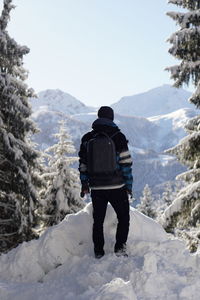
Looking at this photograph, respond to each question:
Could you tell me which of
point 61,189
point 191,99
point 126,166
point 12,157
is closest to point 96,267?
point 126,166

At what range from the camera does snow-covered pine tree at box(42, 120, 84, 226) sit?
741 inches

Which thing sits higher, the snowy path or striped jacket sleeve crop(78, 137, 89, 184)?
striped jacket sleeve crop(78, 137, 89, 184)

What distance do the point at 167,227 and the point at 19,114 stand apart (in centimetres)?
594

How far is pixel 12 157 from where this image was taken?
12.2 meters

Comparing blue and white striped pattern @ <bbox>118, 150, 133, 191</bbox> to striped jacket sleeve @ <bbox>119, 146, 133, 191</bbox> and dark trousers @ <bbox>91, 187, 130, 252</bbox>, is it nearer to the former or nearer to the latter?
striped jacket sleeve @ <bbox>119, 146, 133, 191</bbox>

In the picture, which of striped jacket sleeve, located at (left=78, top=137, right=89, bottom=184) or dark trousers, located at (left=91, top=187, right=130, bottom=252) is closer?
dark trousers, located at (left=91, top=187, right=130, bottom=252)

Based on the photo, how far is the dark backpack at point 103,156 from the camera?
6.25m

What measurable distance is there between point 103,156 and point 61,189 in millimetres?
13005

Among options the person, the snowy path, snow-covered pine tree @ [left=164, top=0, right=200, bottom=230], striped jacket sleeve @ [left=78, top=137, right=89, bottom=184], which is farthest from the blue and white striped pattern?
snow-covered pine tree @ [left=164, top=0, right=200, bottom=230]

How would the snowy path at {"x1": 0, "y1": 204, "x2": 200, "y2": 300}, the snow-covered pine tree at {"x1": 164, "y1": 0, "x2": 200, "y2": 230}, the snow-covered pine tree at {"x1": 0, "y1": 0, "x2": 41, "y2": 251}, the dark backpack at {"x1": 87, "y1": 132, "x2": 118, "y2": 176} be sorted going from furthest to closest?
the snow-covered pine tree at {"x1": 0, "y1": 0, "x2": 41, "y2": 251} → the snow-covered pine tree at {"x1": 164, "y1": 0, "x2": 200, "y2": 230} → the dark backpack at {"x1": 87, "y1": 132, "x2": 118, "y2": 176} → the snowy path at {"x1": 0, "y1": 204, "x2": 200, "y2": 300}

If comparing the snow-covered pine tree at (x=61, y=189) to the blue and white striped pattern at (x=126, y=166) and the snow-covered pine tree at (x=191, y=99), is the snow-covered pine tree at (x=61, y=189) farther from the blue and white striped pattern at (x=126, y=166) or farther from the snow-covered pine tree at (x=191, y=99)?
the blue and white striped pattern at (x=126, y=166)

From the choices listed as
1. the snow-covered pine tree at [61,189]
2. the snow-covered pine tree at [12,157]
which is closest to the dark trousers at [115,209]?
the snow-covered pine tree at [12,157]

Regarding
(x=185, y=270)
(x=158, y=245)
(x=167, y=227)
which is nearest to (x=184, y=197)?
(x=167, y=227)

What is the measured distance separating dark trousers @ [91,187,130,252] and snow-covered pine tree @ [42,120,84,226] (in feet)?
40.6
